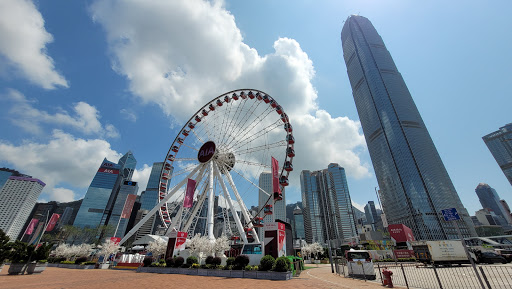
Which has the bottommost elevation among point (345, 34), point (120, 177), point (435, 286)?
point (435, 286)

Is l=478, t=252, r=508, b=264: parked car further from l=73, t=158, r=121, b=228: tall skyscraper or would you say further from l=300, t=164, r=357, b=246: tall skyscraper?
l=73, t=158, r=121, b=228: tall skyscraper

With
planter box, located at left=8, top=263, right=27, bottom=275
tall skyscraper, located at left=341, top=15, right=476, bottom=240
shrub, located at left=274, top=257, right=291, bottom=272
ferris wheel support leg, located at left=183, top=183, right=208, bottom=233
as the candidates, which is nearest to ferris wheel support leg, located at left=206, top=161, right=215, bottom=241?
ferris wheel support leg, located at left=183, top=183, right=208, bottom=233

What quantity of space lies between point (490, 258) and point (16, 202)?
277 meters

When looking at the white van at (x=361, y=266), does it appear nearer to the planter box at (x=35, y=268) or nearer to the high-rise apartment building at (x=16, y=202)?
the planter box at (x=35, y=268)

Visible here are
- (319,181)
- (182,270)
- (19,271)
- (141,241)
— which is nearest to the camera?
(19,271)

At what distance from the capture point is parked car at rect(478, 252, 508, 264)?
27.4m

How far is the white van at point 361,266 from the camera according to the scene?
19922 millimetres

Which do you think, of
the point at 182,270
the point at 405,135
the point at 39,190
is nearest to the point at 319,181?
the point at 405,135

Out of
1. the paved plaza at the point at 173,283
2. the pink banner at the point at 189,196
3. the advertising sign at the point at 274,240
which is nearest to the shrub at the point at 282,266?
the paved plaza at the point at 173,283

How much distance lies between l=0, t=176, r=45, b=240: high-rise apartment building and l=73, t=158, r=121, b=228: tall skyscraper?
66122 millimetres

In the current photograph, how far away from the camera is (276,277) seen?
19.0m

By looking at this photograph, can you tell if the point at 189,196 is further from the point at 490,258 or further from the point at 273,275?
the point at 490,258

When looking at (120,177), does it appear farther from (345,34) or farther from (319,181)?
(345,34)

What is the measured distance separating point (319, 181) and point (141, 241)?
453 feet
